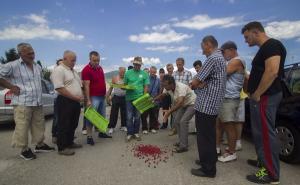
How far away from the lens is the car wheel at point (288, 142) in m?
5.07

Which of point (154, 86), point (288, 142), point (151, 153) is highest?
point (154, 86)

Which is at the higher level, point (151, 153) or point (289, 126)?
point (289, 126)

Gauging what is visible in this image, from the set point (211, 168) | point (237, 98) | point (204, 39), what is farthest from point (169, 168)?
point (204, 39)

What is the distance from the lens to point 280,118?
5473 millimetres

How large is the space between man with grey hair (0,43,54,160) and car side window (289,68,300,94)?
494 centimetres

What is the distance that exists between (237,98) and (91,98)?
3317 millimetres

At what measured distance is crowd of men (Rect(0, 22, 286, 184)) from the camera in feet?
14.1

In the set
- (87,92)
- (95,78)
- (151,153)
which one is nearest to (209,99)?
(151,153)

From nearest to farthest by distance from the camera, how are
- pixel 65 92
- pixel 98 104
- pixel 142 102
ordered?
1. pixel 65 92
2. pixel 142 102
3. pixel 98 104

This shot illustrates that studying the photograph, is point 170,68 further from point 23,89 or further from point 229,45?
point 23,89

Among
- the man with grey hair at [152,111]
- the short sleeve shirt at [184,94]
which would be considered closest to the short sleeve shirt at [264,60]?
the short sleeve shirt at [184,94]

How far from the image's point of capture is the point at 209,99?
4.56 meters

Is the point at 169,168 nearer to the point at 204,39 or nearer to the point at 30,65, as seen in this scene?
the point at 204,39

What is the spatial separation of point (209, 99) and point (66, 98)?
2899 mm
